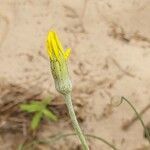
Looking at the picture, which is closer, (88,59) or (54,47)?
(54,47)

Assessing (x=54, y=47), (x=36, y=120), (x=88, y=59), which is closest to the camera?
(x=54, y=47)

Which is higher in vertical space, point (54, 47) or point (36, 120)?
point (54, 47)

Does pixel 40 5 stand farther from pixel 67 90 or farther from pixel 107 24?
pixel 67 90

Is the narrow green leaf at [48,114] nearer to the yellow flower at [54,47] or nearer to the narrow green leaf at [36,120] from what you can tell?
the narrow green leaf at [36,120]

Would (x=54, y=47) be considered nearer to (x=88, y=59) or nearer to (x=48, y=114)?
(x=48, y=114)

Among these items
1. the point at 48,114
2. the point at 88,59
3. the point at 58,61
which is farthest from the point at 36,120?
the point at 58,61

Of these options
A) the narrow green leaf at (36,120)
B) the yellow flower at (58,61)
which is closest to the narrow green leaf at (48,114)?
the narrow green leaf at (36,120)

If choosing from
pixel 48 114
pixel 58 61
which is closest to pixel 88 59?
pixel 48 114

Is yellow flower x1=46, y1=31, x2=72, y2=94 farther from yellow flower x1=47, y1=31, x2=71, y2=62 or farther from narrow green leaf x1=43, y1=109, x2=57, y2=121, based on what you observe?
narrow green leaf x1=43, y1=109, x2=57, y2=121

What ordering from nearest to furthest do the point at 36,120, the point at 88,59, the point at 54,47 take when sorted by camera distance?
the point at 54,47
the point at 36,120
the point at 88,59
